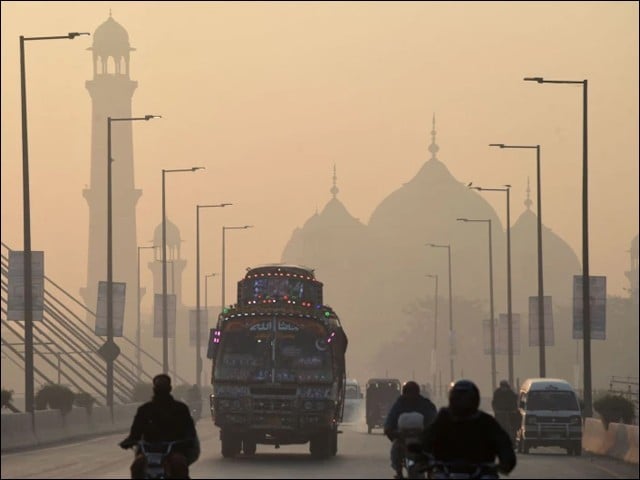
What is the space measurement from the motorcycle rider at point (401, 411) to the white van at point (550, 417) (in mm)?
19088

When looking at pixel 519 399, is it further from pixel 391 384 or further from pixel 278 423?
pixel 391 384

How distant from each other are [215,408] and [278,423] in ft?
4.04

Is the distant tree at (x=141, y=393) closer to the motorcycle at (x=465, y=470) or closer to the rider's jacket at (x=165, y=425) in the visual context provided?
the rider's jacket at (x=165, y=425)

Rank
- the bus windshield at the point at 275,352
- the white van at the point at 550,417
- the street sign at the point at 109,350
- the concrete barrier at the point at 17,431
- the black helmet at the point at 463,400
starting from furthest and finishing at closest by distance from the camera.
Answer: the street sign at the point at 109,350 < the white van at the point at 550,417 < the concrete barrier at the point at 17,431 < the bus windshield at the point at 275,352 < the black helmet at the point at 463,400

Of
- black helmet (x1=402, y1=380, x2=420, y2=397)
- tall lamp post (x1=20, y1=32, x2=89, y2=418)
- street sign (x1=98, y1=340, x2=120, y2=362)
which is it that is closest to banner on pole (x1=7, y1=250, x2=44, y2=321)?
tall lamp post (x1=20, y1=32, x2=89, y2=418)

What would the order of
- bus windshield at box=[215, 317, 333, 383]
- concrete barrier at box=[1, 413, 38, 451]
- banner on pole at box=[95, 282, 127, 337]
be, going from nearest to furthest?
bus windshield at box=[215, 317, 333, 383] → concrete barrier at box=[1, 413, 38, 451] → banner on pole at box=[95, 282, 127, 337]

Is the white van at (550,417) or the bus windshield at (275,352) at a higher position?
the bus windshield at (275,352)

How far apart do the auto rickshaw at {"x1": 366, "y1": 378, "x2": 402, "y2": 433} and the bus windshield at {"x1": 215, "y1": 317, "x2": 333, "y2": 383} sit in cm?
2970

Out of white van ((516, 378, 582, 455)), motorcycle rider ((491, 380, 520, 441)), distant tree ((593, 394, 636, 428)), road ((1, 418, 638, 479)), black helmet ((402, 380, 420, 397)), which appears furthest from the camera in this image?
distant tree ((593, 394, 636, 428))

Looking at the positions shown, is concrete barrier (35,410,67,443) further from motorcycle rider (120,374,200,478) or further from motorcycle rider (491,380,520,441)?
motorcycle rider (120,374,200,478)

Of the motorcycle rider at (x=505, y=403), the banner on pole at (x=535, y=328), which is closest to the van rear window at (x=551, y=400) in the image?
the motorcycle rider at (x=505, y=403)

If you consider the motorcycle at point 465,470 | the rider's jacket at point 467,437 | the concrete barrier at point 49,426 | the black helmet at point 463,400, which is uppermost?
the black helmet at point 463,400

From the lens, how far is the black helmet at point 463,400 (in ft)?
60.8

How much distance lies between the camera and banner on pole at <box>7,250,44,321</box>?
54375mm
